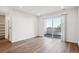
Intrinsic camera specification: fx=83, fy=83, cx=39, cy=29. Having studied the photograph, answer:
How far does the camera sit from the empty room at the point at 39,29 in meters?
4.31

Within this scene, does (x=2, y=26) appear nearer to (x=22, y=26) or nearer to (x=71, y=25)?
(x=22, y=26)

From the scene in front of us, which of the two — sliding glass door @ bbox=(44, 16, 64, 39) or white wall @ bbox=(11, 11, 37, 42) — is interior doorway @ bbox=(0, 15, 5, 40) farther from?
sliding glass door @ bbox=(44, 16, 64, 39)

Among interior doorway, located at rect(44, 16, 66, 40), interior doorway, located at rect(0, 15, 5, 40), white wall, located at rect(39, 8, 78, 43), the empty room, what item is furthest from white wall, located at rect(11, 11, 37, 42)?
white wall, located at rect(39, 8, 78, 43)

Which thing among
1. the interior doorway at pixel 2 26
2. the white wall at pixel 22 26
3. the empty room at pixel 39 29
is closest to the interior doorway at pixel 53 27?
the empty room at pixel 39 29

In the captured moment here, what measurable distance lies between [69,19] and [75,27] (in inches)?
27.1

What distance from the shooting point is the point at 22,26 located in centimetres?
627

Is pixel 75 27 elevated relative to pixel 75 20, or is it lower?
lower

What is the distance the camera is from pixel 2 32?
763 cm

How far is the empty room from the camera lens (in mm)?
4307

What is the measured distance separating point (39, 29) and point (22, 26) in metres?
2.63

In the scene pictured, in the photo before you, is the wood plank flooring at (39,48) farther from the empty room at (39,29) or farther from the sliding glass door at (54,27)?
the sliding glass door at (54,27)

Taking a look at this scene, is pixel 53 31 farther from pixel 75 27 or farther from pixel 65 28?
pixel 75 27
